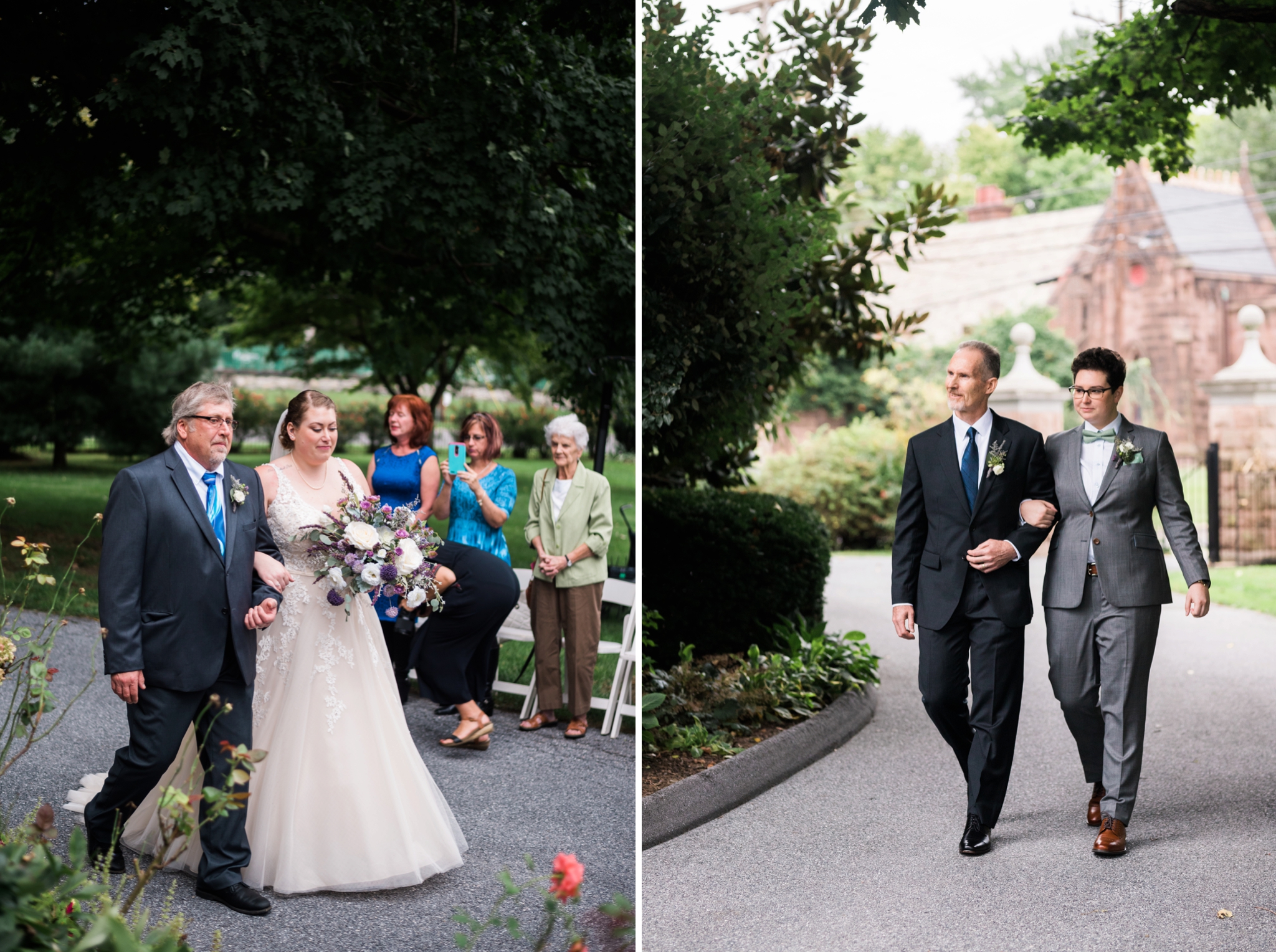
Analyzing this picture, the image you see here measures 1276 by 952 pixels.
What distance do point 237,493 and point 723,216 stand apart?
293 centimetres

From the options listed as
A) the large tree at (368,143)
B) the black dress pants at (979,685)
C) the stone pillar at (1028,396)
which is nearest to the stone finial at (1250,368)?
the stone pillar at (1028,396)

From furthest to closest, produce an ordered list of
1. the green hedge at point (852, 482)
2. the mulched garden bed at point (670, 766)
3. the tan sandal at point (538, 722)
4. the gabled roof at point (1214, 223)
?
the gabled roof at point (1214, 223) → the green hedge at point (852, 482) → the tan sandal at point (538, 722) → the mulched garden bed at point (670, 766)

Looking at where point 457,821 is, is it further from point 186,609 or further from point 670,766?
point 186,609

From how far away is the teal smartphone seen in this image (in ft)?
22.9

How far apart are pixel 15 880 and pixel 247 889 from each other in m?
2.14

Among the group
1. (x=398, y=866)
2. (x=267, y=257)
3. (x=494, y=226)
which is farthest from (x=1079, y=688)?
(x=267, y=257)

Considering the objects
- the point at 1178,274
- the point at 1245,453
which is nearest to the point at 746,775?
the point at 1245,453

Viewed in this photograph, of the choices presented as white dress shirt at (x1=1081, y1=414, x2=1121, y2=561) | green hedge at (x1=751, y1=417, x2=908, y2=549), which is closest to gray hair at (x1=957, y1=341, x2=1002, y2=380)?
white dress shirt at (x1=1081, y1=414, x2=1121, y2=561)

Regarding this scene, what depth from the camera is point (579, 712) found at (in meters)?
7.26

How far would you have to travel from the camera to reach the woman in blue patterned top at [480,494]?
23.2 feet

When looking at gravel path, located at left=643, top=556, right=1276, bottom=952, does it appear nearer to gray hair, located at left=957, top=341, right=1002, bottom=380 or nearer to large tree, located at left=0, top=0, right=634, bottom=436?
gray hair, located at left=957, top=341, right=1002, bottom=380

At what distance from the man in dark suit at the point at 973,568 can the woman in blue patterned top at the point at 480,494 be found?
315 centimetres

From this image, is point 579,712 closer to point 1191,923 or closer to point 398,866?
point 398,866

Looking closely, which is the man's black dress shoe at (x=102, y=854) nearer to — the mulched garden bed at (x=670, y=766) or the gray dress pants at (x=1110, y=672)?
the mulched garden bed at (x=670, y=766)
